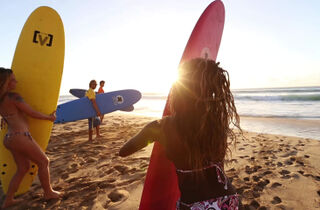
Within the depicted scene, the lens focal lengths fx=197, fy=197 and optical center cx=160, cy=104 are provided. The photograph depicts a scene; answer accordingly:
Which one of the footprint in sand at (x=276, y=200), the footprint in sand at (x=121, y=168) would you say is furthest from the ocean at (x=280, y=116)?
the footprint in sand at (x=121, y=168)

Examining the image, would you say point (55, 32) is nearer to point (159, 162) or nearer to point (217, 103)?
point (159, 162)

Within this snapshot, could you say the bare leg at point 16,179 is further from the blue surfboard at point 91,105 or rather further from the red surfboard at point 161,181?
the blue surfboard at point 91,105

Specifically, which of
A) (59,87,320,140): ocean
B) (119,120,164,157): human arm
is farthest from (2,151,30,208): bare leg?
(59,87,320,140): ocean

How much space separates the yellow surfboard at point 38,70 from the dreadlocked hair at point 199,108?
249 centimetres

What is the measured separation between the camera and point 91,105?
5.52 metres

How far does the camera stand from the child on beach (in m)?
1.01

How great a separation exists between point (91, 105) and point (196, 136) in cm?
498

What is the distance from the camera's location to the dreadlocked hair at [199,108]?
101cm

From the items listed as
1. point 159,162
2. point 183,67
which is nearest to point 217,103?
point 183,67

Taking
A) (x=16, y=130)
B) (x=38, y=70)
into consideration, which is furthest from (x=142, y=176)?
(x=38, y=70)

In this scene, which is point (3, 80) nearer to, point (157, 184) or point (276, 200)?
point (157, 184)

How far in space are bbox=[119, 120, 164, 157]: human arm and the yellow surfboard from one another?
90.6 inches

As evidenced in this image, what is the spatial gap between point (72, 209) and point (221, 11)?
326cm

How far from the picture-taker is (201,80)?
1.00 meters
